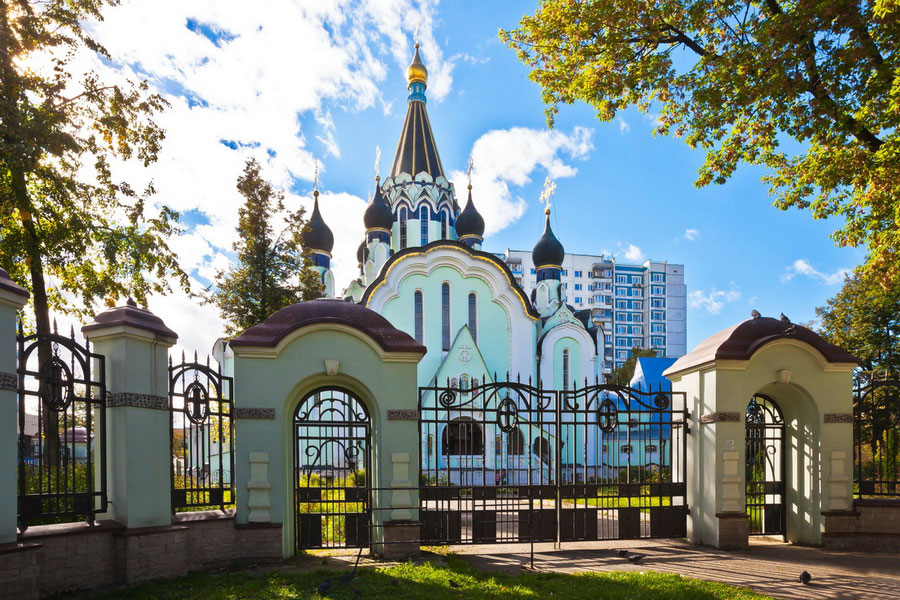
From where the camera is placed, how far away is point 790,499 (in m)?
11.1

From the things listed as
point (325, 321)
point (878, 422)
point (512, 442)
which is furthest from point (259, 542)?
point (512, 442)

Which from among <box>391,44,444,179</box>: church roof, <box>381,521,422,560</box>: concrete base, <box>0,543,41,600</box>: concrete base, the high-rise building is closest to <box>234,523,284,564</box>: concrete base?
<box>381,521,422,560</box>: concrete base

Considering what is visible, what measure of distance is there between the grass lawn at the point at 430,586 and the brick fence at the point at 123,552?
0.29m

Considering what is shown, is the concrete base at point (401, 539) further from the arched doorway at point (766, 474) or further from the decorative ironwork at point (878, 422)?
the decorative ironwork at point (878, 422)

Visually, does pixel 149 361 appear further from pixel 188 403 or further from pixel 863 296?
pixel 863 296

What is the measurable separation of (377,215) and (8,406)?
29.5 metres

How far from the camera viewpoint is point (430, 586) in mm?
7555

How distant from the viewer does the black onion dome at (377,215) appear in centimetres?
3544

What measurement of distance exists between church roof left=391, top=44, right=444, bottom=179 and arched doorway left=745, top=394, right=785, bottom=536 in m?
30.0

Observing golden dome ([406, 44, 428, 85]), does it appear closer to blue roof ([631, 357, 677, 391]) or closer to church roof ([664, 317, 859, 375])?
blue roof ([631, 357, 677, 391])

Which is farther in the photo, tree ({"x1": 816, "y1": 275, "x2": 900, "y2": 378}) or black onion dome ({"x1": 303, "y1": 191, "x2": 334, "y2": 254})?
black onion dome ({"x1": 303, "y1": 191, "x2": 334, "y2": 254})

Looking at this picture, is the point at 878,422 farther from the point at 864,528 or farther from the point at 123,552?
the point at 123,552

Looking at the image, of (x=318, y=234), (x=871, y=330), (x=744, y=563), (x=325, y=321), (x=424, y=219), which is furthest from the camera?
(x=424, y=219)

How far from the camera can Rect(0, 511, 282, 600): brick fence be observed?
6.36 metres
